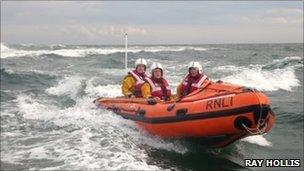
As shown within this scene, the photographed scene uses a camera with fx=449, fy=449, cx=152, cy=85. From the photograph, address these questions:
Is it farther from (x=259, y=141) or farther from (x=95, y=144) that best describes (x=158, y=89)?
(x=259, y=141)

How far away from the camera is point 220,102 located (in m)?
7.23

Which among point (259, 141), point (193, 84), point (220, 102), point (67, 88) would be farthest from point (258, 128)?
point (67, 88)

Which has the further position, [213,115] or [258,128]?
[213,115]

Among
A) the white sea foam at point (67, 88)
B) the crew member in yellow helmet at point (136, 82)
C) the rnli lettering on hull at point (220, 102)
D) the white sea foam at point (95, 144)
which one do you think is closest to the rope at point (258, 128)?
the rnli lettering on hull at point (220, 102)

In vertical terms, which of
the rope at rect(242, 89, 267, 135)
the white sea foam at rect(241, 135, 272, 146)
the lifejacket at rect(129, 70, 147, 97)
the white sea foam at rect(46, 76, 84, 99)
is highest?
the lifejacket at rect(129, 70, 147, 97)

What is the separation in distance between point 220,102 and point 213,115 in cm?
24

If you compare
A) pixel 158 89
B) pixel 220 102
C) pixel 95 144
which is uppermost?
pixel 220 102

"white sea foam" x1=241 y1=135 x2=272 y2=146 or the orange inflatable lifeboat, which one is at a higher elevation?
the orange inflatable lifeboat

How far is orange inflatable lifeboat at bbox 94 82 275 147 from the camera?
6992mm

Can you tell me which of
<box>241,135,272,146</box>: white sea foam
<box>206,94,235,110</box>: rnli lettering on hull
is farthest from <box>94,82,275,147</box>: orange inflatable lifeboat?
<box>241,135,272,146</box>: white sea foam

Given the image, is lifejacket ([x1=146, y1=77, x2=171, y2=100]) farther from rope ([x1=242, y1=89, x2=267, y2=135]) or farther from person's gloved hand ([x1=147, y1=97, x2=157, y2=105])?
rope ([x1=242, y1=89, x2=267, y2=135])

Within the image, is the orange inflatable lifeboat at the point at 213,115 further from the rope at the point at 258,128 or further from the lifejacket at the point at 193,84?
the lifejacket at the point at 193,84

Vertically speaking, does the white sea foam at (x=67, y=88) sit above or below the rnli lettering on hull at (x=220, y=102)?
below

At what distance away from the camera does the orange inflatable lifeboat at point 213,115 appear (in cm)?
699
